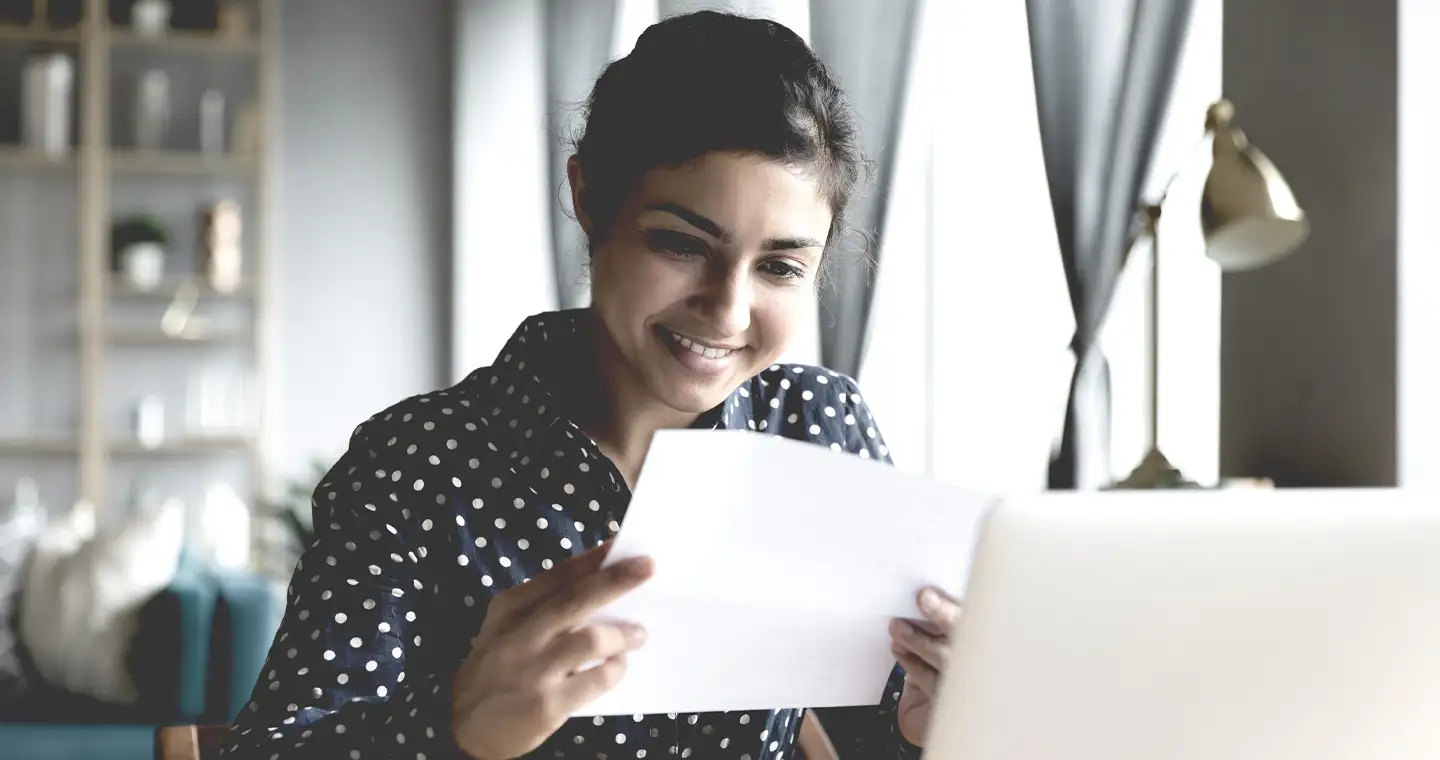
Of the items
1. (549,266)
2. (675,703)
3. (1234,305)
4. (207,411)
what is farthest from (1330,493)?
(207,411)

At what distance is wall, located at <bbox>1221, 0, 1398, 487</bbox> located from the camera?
5.77 feet

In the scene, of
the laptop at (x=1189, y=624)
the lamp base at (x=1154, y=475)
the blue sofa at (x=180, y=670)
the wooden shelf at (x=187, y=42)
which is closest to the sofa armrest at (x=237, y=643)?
the blue sofa at (x=180, y=670)

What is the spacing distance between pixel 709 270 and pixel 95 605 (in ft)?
8.81

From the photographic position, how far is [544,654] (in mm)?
764

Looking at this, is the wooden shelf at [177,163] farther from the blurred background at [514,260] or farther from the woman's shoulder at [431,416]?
the woman's shoulder at [431,416]

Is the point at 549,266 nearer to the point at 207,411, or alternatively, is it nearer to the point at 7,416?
the point at 207,411

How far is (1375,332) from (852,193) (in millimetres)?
854

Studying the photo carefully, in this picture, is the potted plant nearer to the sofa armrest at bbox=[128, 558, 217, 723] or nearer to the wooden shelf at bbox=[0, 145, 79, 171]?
the wooden shelf at bbox=[0, 145, 79, 171]

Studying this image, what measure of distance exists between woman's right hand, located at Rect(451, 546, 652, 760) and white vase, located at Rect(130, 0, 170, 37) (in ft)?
16.6

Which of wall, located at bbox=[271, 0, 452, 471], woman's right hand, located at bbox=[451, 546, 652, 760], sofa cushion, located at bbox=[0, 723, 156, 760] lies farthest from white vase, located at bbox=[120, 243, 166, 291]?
woman's right hand, located at bbox=[451, 546, 652, 760]

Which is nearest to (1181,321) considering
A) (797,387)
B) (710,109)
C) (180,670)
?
(797,387)

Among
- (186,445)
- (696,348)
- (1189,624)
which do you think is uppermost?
(696,348)

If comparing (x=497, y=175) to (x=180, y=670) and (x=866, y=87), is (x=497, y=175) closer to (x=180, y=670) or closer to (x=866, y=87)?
(x=180, y=670)

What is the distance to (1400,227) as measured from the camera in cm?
172
